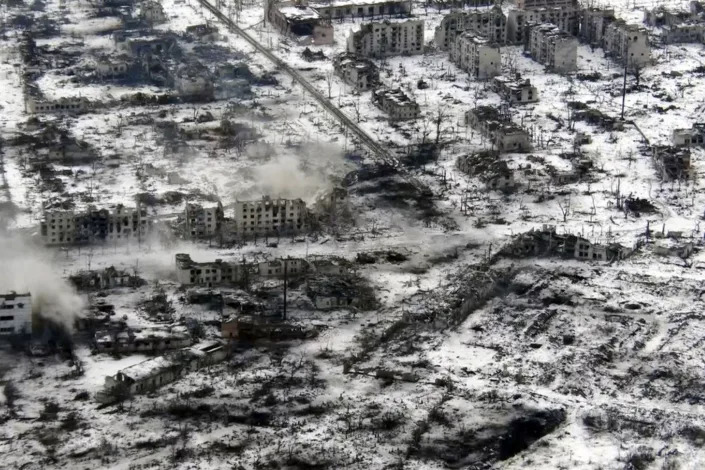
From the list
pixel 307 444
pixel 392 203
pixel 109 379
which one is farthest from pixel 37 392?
pixel 392 203

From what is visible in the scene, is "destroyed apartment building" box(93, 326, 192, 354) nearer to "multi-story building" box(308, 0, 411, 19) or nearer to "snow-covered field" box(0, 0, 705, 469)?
"snow-covered field" box(0, 0, 705, 469)

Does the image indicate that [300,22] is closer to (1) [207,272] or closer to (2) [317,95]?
(2) [317,95]

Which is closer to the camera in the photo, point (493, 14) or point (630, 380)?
point (630, 380)

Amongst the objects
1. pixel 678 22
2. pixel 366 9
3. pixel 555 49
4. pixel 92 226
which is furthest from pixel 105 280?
pixel 678 22

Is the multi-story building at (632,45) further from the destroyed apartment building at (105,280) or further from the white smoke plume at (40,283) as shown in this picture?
the white smoke plume at (40,283)

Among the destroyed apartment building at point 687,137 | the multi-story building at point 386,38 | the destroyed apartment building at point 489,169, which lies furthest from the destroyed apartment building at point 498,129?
the multi-story building at point 386,38

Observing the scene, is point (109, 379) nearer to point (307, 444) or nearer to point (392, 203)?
point (307, 444)
